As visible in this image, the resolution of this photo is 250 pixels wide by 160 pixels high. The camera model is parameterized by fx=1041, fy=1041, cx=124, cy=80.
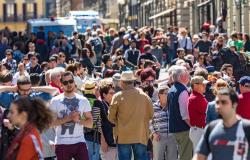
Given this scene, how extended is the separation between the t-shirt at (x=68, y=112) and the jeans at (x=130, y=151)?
1.36 meters

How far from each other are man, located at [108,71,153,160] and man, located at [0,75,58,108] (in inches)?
38.1

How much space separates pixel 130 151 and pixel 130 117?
0.51 m

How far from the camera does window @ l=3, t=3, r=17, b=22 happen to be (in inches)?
5231

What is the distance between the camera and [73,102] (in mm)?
12969

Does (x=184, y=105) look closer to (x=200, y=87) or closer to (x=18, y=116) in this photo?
(x=200, y=87)

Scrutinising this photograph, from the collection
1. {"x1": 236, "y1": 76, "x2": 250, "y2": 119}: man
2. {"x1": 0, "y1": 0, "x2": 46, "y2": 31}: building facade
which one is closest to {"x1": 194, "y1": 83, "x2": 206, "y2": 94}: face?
{"x1": 236, "y1": 76, "x2": 250, "y2": 119}: man

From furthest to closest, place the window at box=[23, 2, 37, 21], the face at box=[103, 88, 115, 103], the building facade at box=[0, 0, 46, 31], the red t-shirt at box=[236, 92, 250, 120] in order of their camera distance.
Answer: the window at box=[23, 2, 37, 21]
the building facade at box=[0, 0, 46, 31]
the face at box=[103, 88, 115, 103]
the red t-shirt at box=[236, 92, 250, 120]

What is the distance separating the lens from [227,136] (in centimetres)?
924

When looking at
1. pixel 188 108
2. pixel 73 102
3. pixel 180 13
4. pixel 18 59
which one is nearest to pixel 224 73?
pixel 188 108

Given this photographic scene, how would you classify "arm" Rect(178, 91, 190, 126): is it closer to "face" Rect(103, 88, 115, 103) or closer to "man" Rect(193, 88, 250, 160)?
"face" Rect(103, 88, 115, 103)

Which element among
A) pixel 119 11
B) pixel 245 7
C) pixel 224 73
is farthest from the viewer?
pixel 119 11

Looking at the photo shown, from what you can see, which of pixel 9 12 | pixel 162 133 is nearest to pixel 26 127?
pixel 162 133

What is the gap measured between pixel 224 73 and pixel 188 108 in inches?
225

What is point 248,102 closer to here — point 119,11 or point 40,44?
point 40,44
